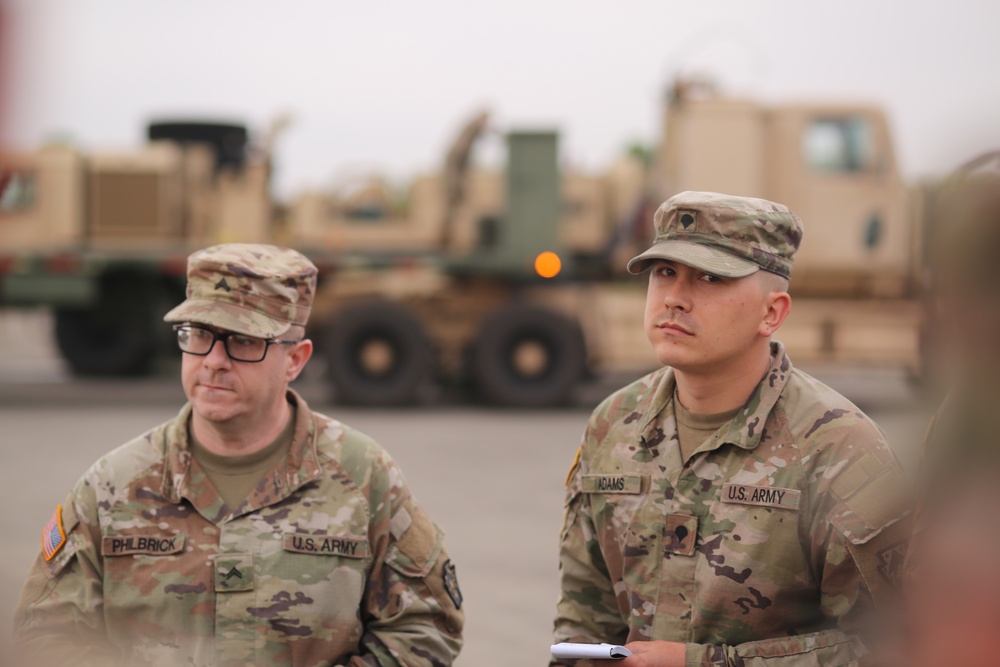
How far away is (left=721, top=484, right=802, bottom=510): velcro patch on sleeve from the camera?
2.17m

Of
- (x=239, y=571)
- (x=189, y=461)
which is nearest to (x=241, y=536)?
(x=239, y=571)

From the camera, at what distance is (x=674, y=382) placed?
2.48 meters

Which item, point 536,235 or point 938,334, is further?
point 536,235

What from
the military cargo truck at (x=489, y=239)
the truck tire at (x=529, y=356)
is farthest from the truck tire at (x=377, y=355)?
the truck tire at (x=529, y=356)

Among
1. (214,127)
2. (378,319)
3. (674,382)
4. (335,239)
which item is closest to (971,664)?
(674,382)

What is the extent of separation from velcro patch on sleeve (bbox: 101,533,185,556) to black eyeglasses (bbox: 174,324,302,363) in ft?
1.32

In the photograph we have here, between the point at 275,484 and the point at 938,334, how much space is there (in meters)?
1.74

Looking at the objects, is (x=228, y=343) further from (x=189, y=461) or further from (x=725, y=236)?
(x=725, y=236)

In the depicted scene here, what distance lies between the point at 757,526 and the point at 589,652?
1.33 feet

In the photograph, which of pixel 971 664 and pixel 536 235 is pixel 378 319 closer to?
pixel 536 235

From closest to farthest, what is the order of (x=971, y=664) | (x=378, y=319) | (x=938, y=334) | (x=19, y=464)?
(x=971, y=664) < (x=938, y=334) < (x=19, y=464) < (x=378, y=319)

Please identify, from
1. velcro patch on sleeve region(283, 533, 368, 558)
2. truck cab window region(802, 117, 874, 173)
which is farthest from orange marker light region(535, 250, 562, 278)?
velcro patch on sleeve region(283, 533, 368, 558)

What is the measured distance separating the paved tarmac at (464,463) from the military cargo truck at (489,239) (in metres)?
0.71

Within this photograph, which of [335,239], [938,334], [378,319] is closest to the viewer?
[938,334]
